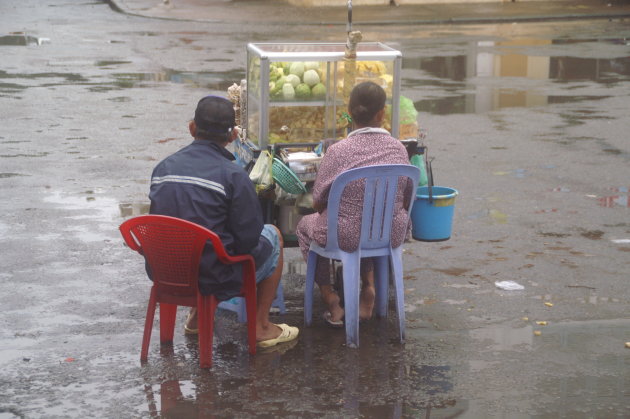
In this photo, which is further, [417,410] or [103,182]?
[103,182]

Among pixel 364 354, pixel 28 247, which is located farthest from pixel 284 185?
pixel 28 247

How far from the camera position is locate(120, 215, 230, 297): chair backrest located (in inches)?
200

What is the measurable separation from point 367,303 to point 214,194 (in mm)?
1426

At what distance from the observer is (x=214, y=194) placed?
523cm

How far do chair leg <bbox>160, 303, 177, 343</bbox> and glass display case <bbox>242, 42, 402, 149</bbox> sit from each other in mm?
1371

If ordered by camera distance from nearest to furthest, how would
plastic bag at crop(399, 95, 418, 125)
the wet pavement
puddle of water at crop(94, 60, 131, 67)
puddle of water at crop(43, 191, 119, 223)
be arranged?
1. the wet pavement
2. plastic bag at crop(399, 95, 418, 125)
3. puddle of water at crop(43, 191, 119, 223)
4. puddle of water at crop(94, 60, 131, 67)

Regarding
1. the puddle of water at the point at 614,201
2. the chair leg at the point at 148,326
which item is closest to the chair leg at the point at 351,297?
the chair leg at the point at 148,326

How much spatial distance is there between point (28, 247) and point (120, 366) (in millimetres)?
2451

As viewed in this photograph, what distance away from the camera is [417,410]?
4.89 meters

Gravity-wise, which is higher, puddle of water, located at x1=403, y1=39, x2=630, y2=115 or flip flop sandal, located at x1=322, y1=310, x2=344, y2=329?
puddle of water, located at x1=403, y1=39, x2=630, y2=115

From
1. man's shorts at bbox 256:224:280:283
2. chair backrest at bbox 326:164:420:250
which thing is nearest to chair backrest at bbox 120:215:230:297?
man's shorts at bbox 256:224:280:283

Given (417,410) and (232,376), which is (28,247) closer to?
(232,376)

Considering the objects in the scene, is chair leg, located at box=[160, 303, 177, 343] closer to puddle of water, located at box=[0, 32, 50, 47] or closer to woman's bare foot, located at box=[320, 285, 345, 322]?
woman's bare foot, located at box=[320, 285, 345, 322]

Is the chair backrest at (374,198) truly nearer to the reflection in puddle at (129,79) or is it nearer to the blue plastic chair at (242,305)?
the blue plastic chair at (242,305)
